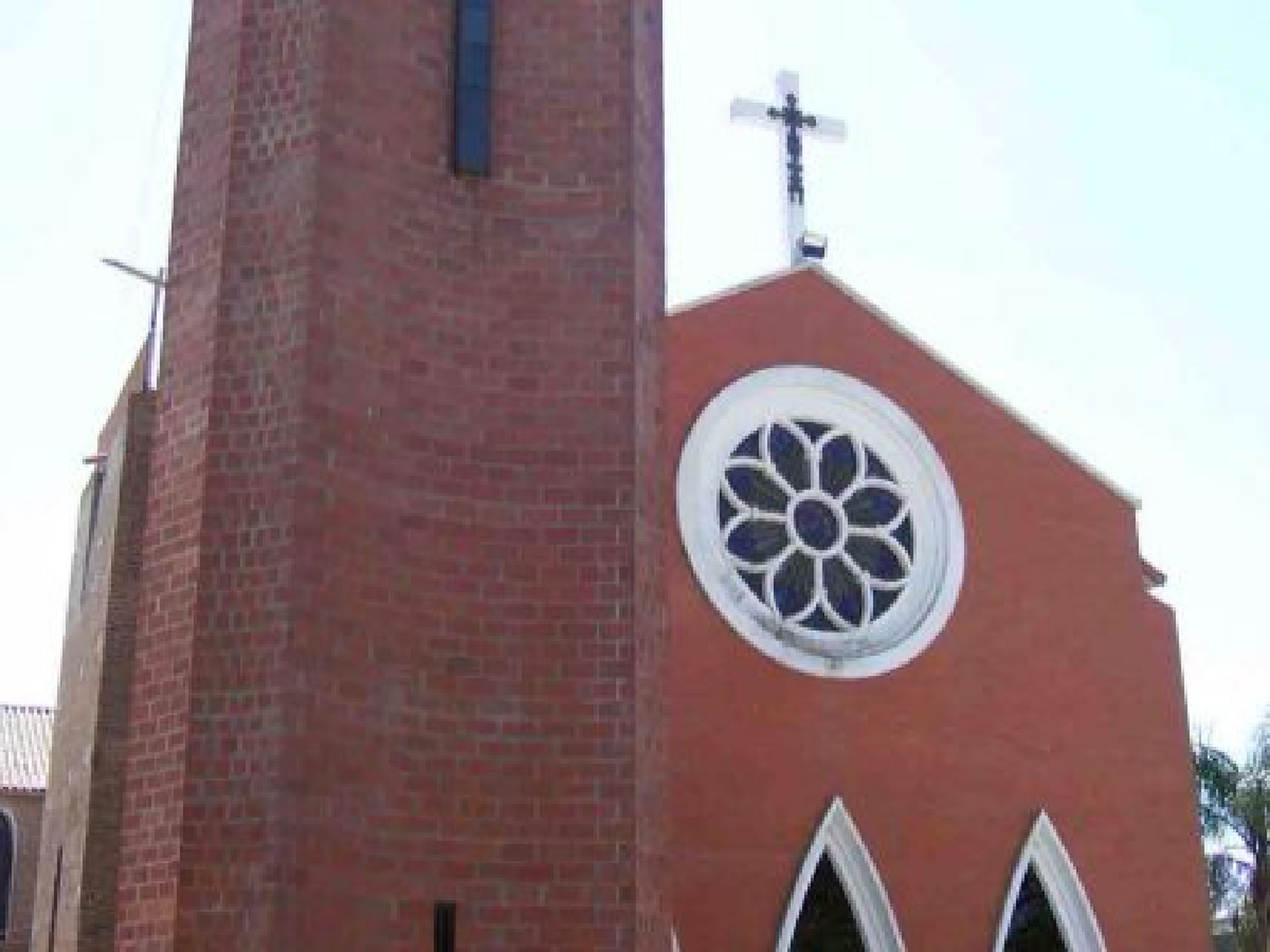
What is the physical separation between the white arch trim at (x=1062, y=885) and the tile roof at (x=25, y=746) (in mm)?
23605

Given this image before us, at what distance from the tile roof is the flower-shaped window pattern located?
22220mm

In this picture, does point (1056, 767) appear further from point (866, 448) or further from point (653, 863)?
point (653, 863)

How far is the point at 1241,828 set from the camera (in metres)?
24.7

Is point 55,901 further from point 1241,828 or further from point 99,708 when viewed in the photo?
point 1241,828

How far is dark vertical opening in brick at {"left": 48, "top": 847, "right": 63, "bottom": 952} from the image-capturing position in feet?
49.9

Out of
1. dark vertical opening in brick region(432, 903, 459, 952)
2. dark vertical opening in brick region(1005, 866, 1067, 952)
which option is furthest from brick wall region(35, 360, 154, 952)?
dark vertical opening in brick region(1005, 866, 1067, 952)

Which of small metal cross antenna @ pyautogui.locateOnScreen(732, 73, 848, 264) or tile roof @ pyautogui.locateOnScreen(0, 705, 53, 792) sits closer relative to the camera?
small metal cross antenna @ pyautogui.locateOnScreen(732, 73, 848, 264)

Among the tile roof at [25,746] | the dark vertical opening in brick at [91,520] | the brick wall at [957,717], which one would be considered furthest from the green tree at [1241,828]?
the tile roof at [25,746]

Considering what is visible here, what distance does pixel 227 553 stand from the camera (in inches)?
291

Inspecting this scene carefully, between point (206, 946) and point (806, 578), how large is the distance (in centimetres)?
1093

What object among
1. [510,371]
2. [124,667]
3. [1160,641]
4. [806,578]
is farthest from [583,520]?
[1160,641]

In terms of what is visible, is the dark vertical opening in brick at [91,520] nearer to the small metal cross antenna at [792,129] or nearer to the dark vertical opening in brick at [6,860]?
the small metal cross antenna at [792,129]

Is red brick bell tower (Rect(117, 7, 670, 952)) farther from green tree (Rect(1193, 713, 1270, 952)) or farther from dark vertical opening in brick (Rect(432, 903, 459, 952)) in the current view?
green tree (Rect(1193, 713, 1270, 952))

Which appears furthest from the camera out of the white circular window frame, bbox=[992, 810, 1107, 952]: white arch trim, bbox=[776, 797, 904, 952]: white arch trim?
bbox=[992, 810, 1107, 952]: white arch trim
